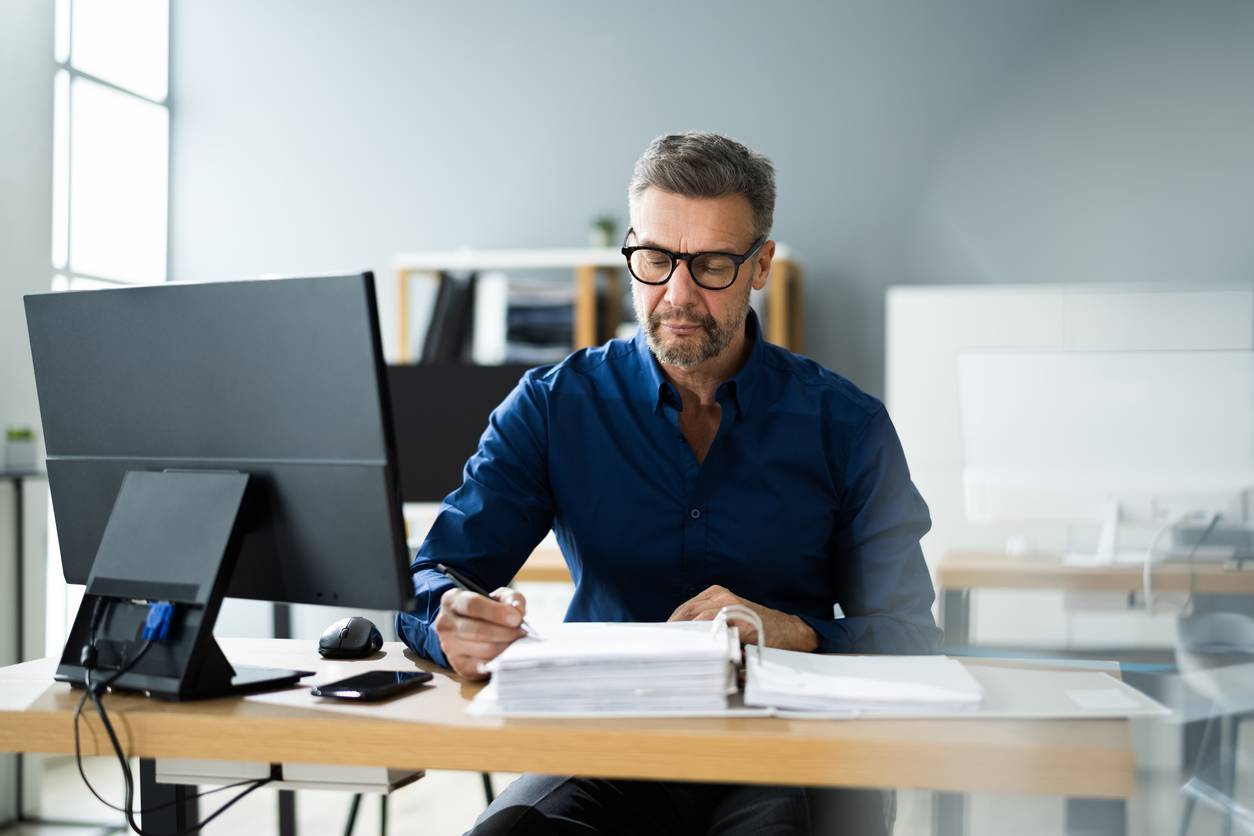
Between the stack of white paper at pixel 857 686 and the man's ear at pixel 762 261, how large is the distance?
579mm

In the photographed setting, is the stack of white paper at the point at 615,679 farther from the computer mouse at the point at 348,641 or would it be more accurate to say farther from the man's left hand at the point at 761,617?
the computer mouse at the point at 348,641

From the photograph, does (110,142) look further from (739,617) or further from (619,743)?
(619,743)

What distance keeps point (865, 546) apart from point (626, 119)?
2820mm

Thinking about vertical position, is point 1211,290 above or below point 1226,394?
above

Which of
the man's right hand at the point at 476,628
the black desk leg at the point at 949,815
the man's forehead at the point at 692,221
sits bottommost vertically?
the black desk leg at the point at 949,815

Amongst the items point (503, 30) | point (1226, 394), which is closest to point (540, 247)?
point (503, 30)

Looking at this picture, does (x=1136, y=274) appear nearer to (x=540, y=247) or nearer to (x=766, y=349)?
(x=540, y=247)

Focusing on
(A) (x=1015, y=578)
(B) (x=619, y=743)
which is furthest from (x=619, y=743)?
(A) (x=1015, y=578)

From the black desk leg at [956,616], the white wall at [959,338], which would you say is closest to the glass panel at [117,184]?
the white wall at [959,338]

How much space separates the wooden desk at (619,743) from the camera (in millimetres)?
863

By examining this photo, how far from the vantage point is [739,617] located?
3.60ft

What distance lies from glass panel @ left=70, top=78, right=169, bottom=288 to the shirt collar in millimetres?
2359

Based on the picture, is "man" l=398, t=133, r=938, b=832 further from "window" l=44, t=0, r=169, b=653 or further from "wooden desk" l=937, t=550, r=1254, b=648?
"window" l=44, t=0, r=169, b=653

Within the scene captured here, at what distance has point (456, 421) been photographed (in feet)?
9.12
